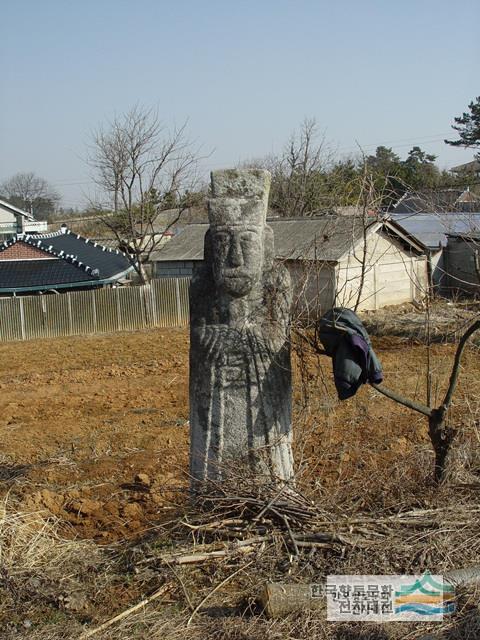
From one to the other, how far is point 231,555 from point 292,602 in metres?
0.57

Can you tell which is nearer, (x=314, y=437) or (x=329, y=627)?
(x=329, y=627)

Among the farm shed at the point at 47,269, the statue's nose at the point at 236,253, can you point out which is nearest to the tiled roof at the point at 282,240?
the farm shed at the point at 47,269

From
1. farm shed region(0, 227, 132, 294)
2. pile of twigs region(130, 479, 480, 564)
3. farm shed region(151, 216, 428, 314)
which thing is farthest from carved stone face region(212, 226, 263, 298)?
farm shed region(0, 227, 132, 294)

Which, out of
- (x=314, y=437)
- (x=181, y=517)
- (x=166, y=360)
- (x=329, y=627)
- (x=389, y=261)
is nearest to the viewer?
(x=329, y=627)

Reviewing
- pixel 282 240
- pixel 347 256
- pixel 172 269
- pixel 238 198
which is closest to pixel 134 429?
pixel 238 198

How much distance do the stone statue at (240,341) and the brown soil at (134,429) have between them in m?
0.46

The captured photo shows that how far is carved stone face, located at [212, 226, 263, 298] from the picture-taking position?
16.1 feet

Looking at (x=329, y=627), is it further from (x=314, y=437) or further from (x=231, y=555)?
(x=314, y=437)

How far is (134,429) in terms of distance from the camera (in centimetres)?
988

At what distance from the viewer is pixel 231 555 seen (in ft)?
14.5

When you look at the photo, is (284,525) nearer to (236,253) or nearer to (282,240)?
(236,253)

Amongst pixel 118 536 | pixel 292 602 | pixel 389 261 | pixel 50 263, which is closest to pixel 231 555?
pixel 292 602

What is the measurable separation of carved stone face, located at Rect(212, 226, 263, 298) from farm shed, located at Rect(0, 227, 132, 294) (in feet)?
60.7

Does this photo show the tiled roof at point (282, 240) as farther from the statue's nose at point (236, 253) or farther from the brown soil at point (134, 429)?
the statue's nose at point (236, 253)
